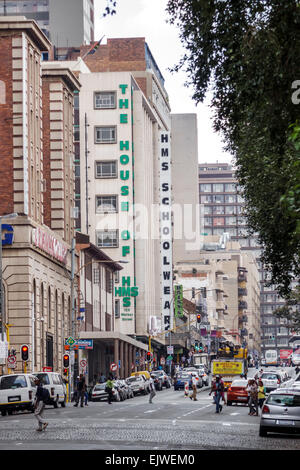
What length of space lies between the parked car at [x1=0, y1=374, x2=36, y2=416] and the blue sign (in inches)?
734

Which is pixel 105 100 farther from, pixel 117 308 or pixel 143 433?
pixel 143 433

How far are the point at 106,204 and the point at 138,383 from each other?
40.6 metres

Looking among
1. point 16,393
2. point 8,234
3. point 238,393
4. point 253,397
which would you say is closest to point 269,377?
point 238,393

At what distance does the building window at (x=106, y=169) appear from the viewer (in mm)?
114938

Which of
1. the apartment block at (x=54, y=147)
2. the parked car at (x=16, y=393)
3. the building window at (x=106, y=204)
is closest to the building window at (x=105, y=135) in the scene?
the building window at (x=106, y=204)

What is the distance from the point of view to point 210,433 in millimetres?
30969

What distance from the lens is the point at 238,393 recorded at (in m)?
56.3

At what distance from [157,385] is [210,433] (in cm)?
5467

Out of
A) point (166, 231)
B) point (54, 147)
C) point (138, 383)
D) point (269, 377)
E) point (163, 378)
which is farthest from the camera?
point (166, 231)

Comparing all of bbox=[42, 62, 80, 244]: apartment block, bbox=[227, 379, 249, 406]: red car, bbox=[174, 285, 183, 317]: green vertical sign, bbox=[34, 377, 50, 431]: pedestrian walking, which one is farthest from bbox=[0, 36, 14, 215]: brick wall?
bbox=[174, 285, 183, 317]: green vertical sign

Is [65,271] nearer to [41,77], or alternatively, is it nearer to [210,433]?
[41,77]

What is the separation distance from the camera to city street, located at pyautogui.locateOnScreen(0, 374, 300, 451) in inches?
1009

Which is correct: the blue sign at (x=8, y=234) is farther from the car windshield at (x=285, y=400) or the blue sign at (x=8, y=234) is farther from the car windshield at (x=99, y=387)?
the car windshield at (x=285, y=400)
